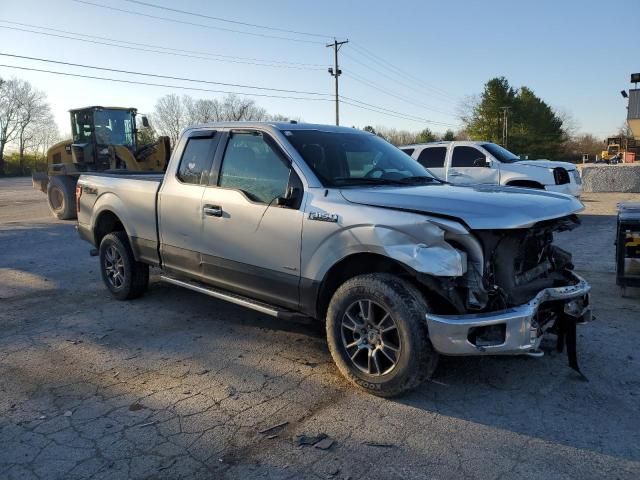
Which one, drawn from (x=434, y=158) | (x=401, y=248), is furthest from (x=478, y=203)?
(x=434, y=158)

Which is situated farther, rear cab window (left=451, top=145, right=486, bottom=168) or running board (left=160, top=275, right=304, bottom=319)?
rear cab window (left=451, top=145, right=486, bottom=168)

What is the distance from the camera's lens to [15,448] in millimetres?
3117

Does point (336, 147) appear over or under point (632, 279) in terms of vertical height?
over

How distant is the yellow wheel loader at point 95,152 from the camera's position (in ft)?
50.7

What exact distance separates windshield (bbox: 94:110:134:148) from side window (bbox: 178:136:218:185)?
13378 millimetres

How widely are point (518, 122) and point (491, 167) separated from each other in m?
60.5

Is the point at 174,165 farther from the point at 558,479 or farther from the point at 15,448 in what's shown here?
the point at 558,479

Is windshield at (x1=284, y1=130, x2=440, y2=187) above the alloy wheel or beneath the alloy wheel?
above

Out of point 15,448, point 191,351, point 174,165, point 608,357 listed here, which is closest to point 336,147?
point 174,165

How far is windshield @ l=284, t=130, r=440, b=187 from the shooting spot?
4.36 metres

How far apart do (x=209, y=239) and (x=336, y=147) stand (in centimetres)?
144

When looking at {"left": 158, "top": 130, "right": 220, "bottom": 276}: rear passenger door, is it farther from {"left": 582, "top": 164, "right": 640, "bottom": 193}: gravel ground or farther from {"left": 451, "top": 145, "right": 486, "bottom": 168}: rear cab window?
{"left": 582, "top": 164, "right": 640, "bottom": 193}: gravel ground

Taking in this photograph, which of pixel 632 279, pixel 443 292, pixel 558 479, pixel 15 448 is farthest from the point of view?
pixel 632 279

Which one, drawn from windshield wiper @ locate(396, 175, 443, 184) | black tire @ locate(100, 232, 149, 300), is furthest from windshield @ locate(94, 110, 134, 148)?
windshield wiper @ locate(396, 175, 443, 184)
